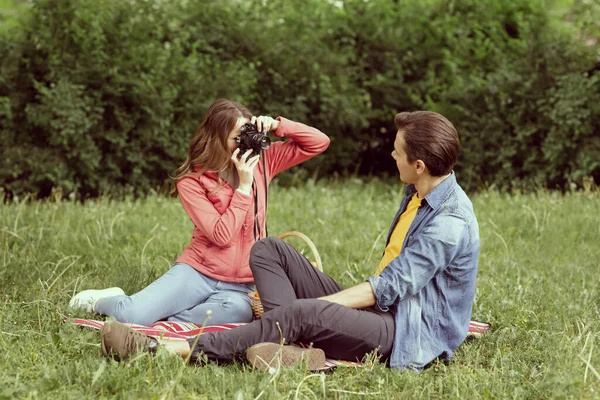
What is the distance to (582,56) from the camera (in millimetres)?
9250

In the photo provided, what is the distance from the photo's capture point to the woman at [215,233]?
15.0ft

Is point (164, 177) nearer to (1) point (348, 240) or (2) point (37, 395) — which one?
(1) point (348, 240)

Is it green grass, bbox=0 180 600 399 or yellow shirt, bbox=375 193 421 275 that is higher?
yellow shirt, bbox=375 193 421 275

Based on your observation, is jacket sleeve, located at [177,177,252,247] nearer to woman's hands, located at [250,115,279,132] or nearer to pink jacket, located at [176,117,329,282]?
pink jacket, located at [176,117,329,282]

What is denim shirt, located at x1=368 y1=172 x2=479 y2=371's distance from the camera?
3807 millimetres

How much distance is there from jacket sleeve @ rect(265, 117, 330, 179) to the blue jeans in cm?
76

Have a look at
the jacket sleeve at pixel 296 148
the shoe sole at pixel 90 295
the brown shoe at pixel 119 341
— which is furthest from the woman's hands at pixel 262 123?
the brown shoe at pixel 119 341

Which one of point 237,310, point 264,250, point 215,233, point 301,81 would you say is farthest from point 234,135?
point 301,81

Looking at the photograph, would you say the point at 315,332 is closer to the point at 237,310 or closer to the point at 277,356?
the point at 277,356

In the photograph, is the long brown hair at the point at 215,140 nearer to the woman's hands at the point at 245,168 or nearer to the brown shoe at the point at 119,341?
the woman's hands at the point at 245,168

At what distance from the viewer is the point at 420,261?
3.79 metres

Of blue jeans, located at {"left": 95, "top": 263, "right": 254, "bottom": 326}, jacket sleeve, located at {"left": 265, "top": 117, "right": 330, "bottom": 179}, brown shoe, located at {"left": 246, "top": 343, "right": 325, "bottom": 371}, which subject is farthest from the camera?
jacket sleeve, located at {"left": 265, "top": 117, "right": 330, "bottom": 179}

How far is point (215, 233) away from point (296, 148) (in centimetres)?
80

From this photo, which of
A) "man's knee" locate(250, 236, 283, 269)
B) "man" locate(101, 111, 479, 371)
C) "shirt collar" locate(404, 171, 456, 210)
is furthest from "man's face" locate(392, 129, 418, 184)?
"man's knee" locate(250, 236, 283, 269)
